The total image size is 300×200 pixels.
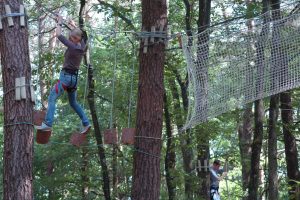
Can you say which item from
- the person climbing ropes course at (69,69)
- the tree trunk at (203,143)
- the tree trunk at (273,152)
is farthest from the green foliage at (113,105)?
the person climbing ropes course at (69,69)

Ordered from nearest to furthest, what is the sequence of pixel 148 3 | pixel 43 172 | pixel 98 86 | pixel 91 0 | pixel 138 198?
1. pixel 138 198
2. pixel 148 3
3. pixel 98 86
4. pixel 43 172
5. pixel 91 0

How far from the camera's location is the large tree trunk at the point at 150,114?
555 cm

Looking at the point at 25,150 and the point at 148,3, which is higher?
the point at 148,3

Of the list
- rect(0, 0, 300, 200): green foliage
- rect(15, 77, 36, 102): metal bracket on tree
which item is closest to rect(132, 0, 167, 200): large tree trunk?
rect(15, 77, 36, 102): metal bracket on tree

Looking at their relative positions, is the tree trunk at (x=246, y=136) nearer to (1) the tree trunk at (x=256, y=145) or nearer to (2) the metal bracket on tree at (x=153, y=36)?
(1) the tree trunk at (x=256, y=145)

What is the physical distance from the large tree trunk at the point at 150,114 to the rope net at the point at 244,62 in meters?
0.35

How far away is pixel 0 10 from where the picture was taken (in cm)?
475

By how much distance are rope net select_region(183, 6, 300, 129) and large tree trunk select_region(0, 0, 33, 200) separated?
1821 millimetres

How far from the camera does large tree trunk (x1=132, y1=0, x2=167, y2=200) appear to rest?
218 inches

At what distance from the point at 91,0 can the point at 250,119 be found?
17.9 feet

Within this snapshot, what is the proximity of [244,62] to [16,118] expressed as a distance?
2730mm

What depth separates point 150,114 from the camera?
565 cm

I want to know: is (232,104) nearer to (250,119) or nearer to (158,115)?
(158,115)

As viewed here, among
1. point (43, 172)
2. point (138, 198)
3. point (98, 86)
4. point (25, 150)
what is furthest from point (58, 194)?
point (25, 150)
